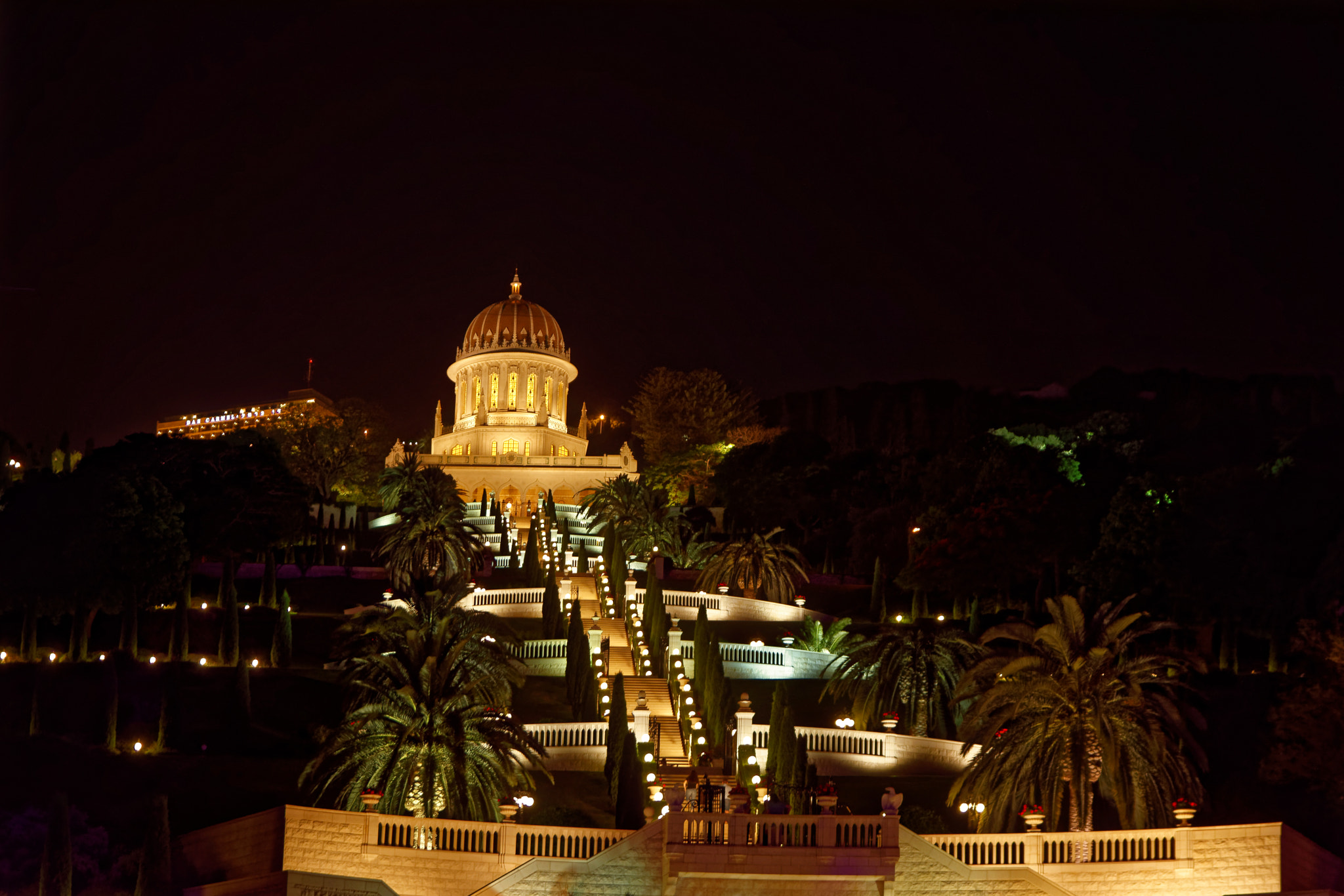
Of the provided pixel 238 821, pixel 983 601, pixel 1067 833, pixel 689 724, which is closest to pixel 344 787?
pixel 238 821

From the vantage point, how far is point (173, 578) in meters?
46.1

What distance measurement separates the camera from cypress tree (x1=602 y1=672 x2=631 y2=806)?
114 feet

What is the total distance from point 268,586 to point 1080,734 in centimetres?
3249

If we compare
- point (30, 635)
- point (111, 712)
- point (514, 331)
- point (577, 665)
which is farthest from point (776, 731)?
point (514, 331)

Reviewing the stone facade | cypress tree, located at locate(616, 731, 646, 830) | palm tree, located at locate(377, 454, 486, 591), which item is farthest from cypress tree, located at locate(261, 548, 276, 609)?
cypress tree, located at locate(616, 731, 646, 830)

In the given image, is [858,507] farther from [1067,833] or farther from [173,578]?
[1067,833]

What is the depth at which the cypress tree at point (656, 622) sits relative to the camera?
45.6m

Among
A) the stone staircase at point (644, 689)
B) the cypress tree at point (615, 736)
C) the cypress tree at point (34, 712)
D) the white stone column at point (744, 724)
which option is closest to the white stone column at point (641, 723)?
the stone staircase at point (644, 689)

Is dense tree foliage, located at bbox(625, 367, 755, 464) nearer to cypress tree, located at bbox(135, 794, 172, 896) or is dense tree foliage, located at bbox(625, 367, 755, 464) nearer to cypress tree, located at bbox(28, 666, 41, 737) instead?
cypress tree, located at bbox(28, 666, 41, 737)

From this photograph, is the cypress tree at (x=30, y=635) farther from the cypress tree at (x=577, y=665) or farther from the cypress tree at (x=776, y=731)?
the cypress tree at (x=776, y=731)

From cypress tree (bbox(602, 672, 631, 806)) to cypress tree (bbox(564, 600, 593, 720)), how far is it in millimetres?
3947

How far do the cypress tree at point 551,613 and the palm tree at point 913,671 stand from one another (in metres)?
11.2

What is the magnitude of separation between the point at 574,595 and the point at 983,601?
15799mm

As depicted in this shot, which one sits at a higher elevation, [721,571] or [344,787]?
[721,571]
